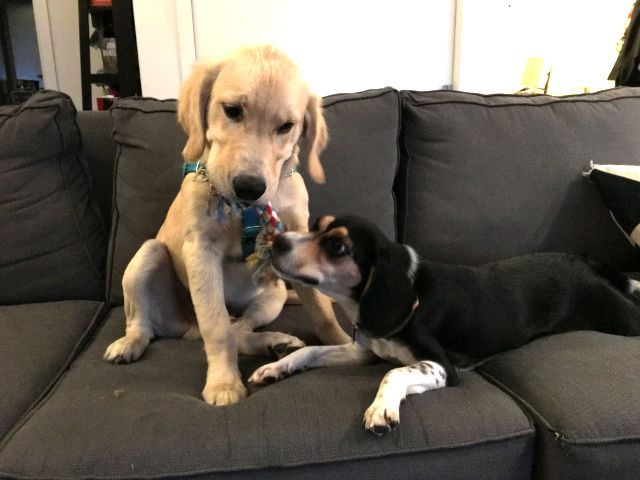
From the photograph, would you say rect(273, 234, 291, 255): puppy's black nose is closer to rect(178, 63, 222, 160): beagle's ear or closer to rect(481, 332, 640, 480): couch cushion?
rect(178, 63, 222, 160): beagle's ear

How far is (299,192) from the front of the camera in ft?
5.63

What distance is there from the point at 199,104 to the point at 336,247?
0.57 meters

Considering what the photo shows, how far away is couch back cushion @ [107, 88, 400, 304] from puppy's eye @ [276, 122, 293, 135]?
1.76ft

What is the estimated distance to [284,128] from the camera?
1478 mm

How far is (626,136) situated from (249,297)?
160cm

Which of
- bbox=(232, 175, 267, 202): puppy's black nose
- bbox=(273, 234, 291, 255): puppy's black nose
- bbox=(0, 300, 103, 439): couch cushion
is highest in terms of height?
bbox=(232, 175, 267, 202): puppy's black nose

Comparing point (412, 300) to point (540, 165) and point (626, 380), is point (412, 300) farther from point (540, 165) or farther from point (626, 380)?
point (540, 165)

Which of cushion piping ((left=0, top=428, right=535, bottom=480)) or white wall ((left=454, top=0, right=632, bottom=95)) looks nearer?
cushion piping ((left=0, top=428, right=535, bottom=480))

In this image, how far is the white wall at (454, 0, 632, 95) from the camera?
397cm

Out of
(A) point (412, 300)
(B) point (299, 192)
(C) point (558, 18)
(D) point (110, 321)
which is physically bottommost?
(D) point (110, 321)

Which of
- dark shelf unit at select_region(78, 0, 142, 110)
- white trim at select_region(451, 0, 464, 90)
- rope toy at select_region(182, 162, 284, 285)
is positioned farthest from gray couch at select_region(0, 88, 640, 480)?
white trim at select_region(451, 0, 464, 90)

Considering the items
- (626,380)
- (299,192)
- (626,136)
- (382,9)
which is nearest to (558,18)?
(382,9)

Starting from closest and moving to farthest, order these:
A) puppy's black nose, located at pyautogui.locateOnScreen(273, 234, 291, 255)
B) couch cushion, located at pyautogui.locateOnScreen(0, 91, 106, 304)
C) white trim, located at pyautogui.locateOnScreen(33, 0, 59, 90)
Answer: puppy's black nose, located at pyautogui.locateOnScreen(273, 234, 291, 255)
couch cushion, located at pyautogui.locateOnScreen(0, 91, 106, 304)
white trim, located at pyautogui.locateOnScreen(33, 0, 59, 90)

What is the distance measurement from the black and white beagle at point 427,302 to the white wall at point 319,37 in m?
3.06
